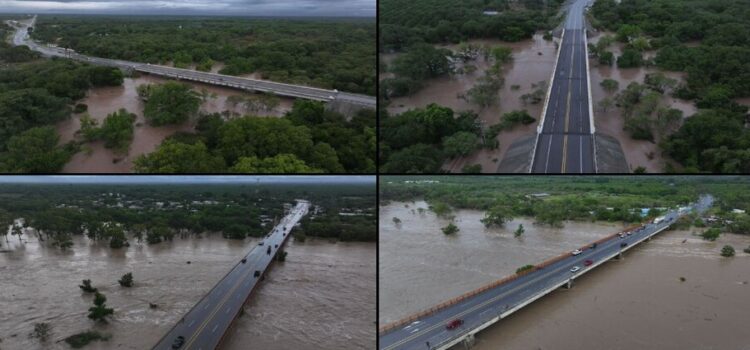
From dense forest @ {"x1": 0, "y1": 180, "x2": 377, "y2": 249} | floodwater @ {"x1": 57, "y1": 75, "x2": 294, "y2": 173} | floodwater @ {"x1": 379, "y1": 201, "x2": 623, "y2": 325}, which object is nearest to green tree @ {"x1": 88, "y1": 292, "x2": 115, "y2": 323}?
dense forest @ {"x1": 0, "y1": 180, "x2": 377, "y2": 249}

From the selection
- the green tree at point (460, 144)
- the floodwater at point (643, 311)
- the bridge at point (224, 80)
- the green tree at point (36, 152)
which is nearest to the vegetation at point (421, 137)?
the green tree at point (460, 144)

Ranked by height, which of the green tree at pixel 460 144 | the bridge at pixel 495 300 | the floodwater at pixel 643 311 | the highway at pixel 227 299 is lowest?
the floodwater at pixel 643 311

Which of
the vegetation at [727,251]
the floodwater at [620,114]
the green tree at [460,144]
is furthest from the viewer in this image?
the vegetation at [727,251]

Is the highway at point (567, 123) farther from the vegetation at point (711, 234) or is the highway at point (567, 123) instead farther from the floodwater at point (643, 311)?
the vegetation at point (711, 234)

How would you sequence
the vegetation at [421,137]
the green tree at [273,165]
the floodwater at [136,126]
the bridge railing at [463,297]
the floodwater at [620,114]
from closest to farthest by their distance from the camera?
1. the green tree at [273,165]
2. the bridge railing at [463,297]
3. the vegetation at [421,137]
4. the floodwater at [136,126]
5. the floodwater at [620,114]

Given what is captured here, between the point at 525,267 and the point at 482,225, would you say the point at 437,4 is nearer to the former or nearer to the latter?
the point at 482,225

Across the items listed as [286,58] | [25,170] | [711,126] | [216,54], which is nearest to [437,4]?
[286,58]
